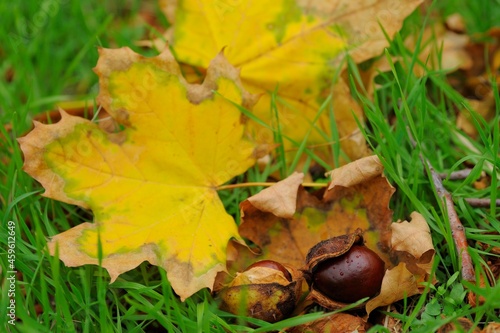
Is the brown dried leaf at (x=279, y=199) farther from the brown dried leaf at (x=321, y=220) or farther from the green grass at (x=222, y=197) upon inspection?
the green grass at (x=222, y=197)

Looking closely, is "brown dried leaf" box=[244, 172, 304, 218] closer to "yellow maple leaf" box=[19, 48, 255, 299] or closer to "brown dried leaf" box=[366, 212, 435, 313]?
"yellow maple leaf" box=[19, 48, 255, 299]

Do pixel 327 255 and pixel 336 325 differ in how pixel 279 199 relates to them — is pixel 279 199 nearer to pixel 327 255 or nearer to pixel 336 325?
pixel 327 255

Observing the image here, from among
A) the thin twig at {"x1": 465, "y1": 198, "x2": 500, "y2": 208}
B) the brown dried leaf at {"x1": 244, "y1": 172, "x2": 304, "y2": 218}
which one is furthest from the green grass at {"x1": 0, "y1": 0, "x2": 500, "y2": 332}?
the brown dried leaf at {"x1": 244, "y1": 172, "x2": 304, "y2": 218}

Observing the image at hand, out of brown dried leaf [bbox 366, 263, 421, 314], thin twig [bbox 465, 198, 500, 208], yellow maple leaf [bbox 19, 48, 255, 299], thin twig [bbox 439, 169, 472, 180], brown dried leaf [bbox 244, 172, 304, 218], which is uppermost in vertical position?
yellow maple leaf [bbox 19, 48, 255, 299]

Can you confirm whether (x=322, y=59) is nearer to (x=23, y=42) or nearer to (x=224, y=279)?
(x=224, y=279)

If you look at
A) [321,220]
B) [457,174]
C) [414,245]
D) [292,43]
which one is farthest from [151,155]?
[457,174]
